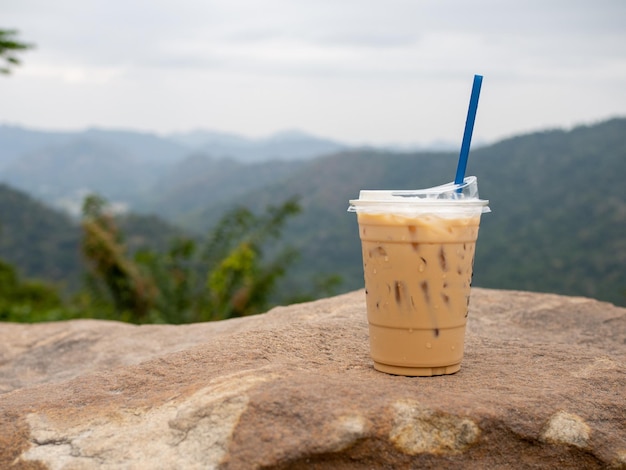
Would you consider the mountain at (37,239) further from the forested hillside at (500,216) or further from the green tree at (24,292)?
the green tree at (24,292)

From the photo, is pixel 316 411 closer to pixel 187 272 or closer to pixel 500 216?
pixel 187 272

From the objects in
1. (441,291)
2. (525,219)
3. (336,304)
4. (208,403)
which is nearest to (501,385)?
(441,291)

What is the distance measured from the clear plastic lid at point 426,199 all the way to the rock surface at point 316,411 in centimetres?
60

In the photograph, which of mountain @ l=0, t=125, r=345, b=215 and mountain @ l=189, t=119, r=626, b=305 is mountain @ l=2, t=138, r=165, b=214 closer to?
mountain @ l=0, t=125, r=345, b=215

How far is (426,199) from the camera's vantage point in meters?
2.48

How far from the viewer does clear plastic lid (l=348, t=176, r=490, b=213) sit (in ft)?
8.12

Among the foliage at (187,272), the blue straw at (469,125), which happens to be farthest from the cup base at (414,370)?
the foliage at (187,272)

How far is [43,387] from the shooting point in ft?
9.28

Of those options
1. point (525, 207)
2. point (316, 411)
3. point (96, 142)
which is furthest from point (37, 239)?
point (96, 142)

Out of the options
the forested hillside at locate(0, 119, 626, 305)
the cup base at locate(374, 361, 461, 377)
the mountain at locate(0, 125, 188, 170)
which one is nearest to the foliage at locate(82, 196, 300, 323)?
the cup base at locate(374, 361, 461, 377)

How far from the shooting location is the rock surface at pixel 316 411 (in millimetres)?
2131

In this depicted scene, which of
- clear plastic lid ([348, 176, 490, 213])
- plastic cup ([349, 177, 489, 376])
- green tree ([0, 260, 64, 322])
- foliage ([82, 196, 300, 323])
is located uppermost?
clear plastic lid ([348, 176, 490, 213])

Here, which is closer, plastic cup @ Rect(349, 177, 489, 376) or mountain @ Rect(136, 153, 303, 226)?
plastic cup @ Rect(349, 177, 489, 376)

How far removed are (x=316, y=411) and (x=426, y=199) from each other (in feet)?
2.71
